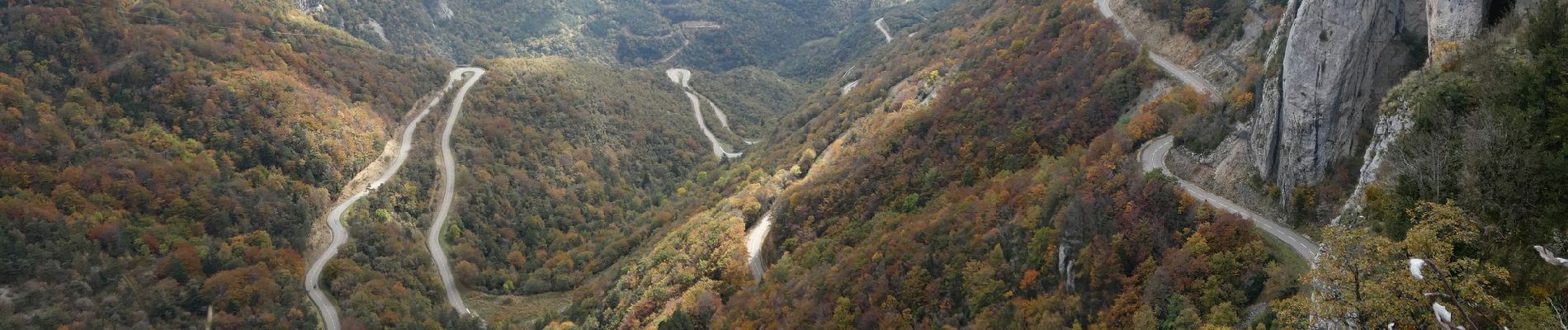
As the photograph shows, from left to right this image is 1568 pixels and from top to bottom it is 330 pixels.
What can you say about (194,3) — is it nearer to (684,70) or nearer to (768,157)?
(768,157)

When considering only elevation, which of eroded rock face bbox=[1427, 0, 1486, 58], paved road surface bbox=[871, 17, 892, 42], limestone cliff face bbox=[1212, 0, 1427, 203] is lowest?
paved road surface bbox=[871, 17, 892, 42]

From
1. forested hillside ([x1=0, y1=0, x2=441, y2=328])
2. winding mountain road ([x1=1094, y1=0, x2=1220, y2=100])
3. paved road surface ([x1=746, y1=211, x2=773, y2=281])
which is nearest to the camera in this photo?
winding mountain road ([x1=1094, y1=0, x2=1220, y2=100])

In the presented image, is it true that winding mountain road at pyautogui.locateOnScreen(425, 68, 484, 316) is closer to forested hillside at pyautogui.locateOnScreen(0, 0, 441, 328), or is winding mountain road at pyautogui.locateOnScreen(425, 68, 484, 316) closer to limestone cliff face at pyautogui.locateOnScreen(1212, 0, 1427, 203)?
forested hillside at pyautogui.locateOnScreen(0, 0, 441, 328)

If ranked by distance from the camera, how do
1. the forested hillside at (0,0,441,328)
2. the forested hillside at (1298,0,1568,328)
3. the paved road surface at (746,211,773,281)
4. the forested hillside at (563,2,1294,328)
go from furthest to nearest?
the paved road surface at (746,211,773,281) < the forested hillside at (0,0,441,328) < the forested hillside at (563,2,1294,328) < the forested hillside at (1298,0,1568,328)

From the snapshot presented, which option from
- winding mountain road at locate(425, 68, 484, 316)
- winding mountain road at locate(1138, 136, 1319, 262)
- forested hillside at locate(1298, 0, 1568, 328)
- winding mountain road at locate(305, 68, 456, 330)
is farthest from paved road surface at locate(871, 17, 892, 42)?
forested hillside at locate(1298, 0, 1568, 328)

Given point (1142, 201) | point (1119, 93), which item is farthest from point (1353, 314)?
point (1119, 93)

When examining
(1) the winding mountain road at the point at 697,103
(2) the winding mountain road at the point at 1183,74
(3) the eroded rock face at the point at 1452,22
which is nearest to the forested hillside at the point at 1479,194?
(3) the eroded rock face at the point at 1452,22

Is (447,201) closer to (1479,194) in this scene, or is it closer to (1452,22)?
(1452,22)

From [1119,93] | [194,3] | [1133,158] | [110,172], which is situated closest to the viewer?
[1133,158]
